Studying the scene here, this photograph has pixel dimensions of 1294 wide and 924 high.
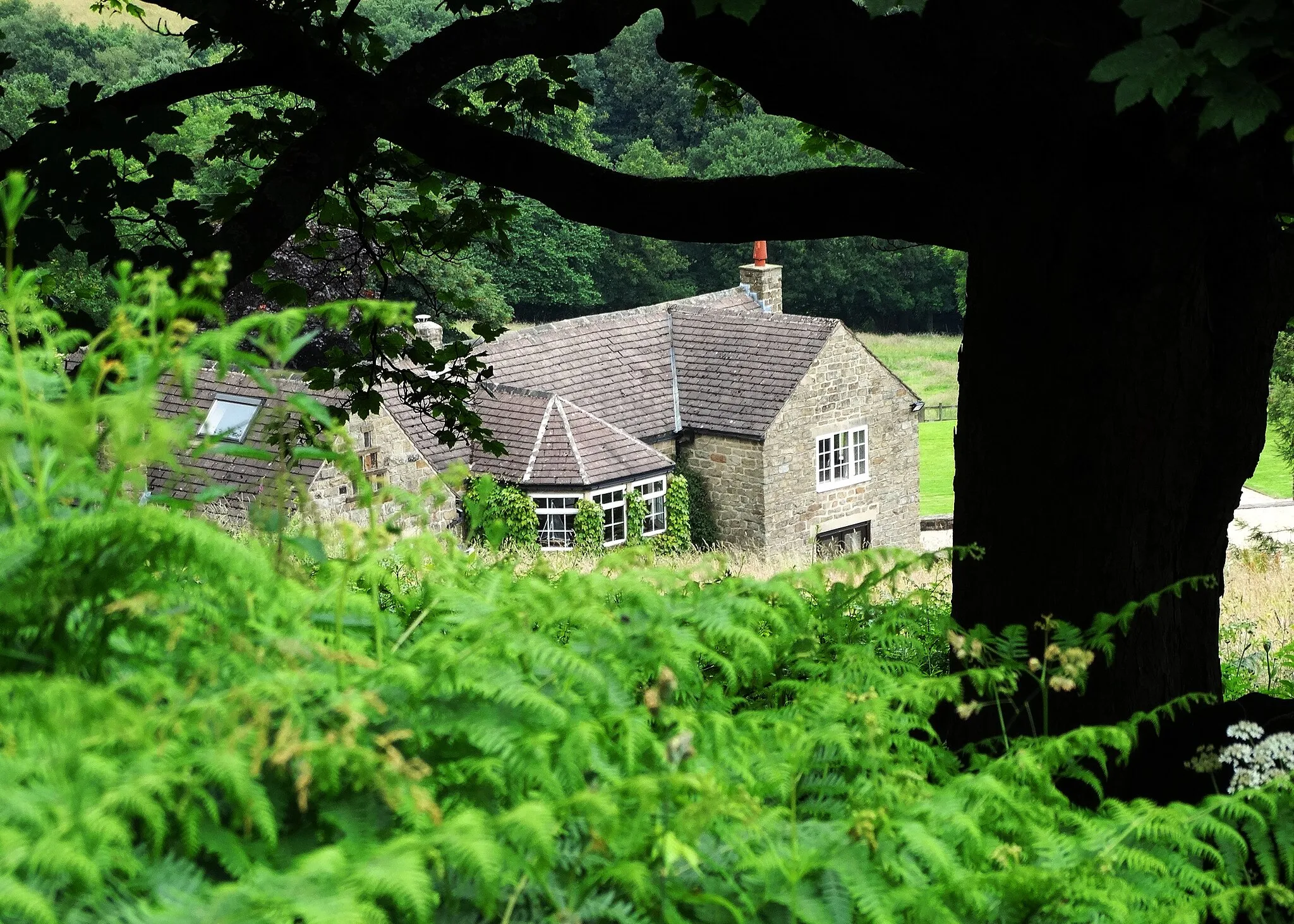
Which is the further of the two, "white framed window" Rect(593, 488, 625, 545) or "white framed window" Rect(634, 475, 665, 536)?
"white framed window" Rect(634, 475, 665, 536)

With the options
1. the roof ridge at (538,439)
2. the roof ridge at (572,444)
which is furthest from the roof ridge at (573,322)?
the roof ridge at (538,439)

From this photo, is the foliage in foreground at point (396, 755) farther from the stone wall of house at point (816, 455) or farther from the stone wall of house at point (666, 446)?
the stone wall of house at point (666, 446)

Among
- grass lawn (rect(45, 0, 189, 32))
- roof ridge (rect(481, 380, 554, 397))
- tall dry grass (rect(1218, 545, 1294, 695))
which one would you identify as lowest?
tall dry grass (rect(1218, 545, 1294, 695))

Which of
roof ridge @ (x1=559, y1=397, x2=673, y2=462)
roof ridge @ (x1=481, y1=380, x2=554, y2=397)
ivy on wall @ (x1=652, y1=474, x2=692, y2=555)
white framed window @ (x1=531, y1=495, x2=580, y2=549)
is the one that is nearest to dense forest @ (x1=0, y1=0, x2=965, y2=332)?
roof ridge @ (x1=481, y1=380, x2=554, y2=397)

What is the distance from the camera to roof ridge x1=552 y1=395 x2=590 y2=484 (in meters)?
30.3

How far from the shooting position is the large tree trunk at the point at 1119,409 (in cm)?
423

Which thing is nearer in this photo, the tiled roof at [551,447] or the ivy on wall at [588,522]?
the ivy on wall at [588,522]

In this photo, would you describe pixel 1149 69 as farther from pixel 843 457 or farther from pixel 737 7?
pixel 843 457

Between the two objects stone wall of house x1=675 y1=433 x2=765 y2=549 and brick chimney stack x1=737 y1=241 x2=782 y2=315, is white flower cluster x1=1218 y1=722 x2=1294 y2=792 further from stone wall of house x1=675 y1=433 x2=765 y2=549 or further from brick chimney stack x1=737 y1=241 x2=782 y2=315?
brick chimney stack x1=737 y1=241 x2=782 y2=315

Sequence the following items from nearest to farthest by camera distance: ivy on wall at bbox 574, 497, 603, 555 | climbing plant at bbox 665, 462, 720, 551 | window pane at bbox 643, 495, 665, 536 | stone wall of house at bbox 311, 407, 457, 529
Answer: stone wall of house at bbox 311, 407, 457, 529 < ivy on wall at bbox 574, 497, 603, 555 < window pane at bbox 643, 495, 665, 536 < climbing plant at bbox 665, 462, 720, 551

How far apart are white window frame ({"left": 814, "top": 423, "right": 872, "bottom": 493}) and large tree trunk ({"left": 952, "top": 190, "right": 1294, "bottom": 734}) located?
29211mm

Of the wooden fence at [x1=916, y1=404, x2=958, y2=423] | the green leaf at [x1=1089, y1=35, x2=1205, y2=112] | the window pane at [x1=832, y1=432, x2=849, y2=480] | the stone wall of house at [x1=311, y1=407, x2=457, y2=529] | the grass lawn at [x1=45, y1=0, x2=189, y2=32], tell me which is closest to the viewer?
the green leaf at [x1=1089, y1=35, x2=1205, y2=112]

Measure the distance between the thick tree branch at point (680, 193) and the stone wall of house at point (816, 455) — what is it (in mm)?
27008

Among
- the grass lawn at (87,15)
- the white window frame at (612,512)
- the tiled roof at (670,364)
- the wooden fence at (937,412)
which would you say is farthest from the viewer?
the grass lawn at (87,15)
